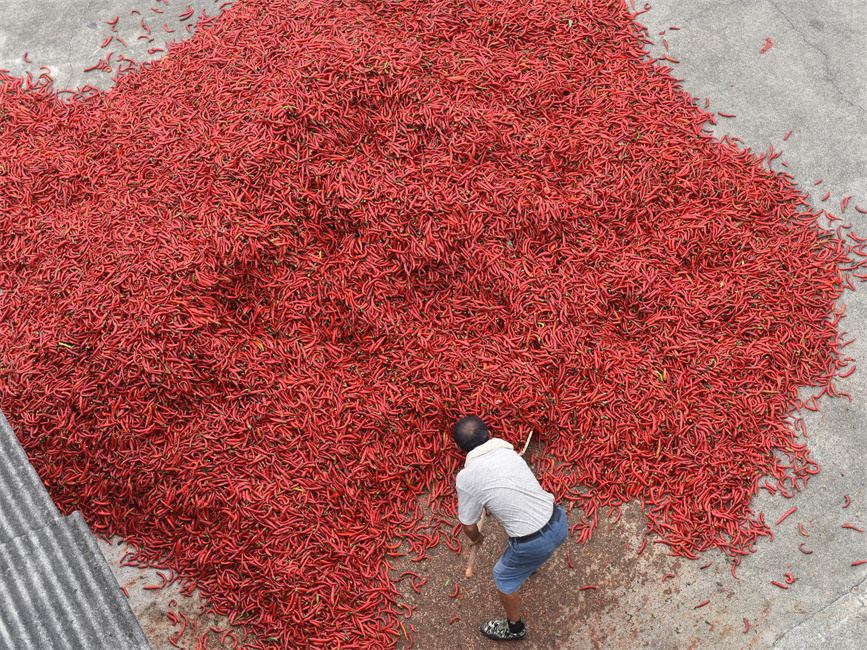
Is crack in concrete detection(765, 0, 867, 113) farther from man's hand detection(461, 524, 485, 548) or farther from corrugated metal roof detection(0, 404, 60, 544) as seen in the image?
corrugated metal roof detection(0, 404, 60, 544)

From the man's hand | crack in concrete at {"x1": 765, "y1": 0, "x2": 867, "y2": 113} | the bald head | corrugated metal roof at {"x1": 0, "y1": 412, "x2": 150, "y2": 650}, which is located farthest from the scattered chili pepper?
corrugated metal roof at {"x1": 0, "y1": 412, "x2": 150, "y2": 650}

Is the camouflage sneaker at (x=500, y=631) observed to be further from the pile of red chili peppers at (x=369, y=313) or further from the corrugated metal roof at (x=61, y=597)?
the corrugated metal roof at (x=61, y=597)

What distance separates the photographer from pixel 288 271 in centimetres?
509

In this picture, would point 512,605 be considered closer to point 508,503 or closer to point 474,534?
point 474,534

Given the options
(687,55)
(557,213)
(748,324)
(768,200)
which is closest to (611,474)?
(748,324)

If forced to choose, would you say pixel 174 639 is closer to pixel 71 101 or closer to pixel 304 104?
pixel 304 104

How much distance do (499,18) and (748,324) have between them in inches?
133

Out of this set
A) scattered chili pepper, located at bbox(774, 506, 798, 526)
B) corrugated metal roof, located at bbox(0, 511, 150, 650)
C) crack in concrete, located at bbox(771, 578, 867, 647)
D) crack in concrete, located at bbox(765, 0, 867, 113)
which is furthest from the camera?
crack in concrete, located at bbox(765, 0, 867, 113)

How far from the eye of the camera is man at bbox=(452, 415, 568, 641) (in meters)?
4.28

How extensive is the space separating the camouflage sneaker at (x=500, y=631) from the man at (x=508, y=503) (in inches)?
15.0

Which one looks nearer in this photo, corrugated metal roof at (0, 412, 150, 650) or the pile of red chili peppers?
corrugated metal roof at (0, 412, 150, 650)

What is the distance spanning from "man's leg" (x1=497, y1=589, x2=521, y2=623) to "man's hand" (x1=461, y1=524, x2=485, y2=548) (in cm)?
36

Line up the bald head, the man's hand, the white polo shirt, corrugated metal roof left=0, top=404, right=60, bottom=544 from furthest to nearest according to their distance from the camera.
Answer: the man's hand
the bald head
the white polo shirt
corrugated metal roof left=0, top=404, right=60, bottom=544

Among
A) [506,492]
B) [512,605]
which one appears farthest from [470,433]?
[512,605]
